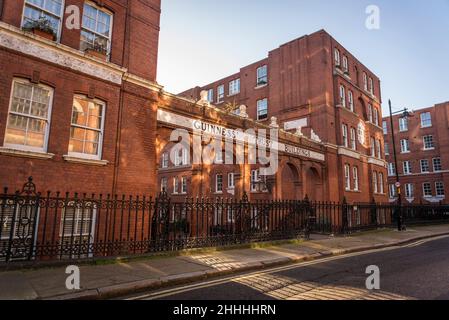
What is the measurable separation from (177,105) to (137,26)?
366cm

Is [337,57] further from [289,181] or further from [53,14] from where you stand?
[53,14]

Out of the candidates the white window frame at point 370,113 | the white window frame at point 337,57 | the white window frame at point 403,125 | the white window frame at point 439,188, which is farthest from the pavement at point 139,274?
the white window frame at point 403,125

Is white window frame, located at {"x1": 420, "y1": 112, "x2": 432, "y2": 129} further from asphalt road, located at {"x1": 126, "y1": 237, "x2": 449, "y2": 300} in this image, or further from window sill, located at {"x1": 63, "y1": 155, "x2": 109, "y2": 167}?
window sill, located at {"x1": 63, "y1": 155, "x2": 109, "y2": 167}

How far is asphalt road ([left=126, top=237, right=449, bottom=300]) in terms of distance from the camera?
5082 mm

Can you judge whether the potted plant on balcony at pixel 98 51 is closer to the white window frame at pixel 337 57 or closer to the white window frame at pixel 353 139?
the white window frame at pixel 337 57

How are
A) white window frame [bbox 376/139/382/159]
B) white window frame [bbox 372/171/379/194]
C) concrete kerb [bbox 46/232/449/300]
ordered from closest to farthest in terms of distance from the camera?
concrete kerb [bbox 46/232/449/300], white window frame [bbox 372/171/379/194], white window frame [bbox 376/139/382/159]

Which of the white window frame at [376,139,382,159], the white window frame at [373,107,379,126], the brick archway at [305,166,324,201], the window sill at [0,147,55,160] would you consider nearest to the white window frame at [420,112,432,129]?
the white window frame at [373,107,379,126]

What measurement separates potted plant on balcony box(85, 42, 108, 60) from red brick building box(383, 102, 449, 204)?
4188 centimetres

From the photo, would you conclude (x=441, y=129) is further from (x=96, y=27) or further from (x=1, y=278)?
(x=1, y=278)

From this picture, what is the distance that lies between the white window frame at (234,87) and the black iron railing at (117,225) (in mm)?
20305

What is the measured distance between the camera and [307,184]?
2284 centimetres

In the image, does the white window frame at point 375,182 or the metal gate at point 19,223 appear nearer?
the metal gate at point 19,223

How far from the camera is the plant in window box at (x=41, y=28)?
8.59 m

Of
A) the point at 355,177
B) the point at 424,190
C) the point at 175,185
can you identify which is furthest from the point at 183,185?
the point at 424,190
